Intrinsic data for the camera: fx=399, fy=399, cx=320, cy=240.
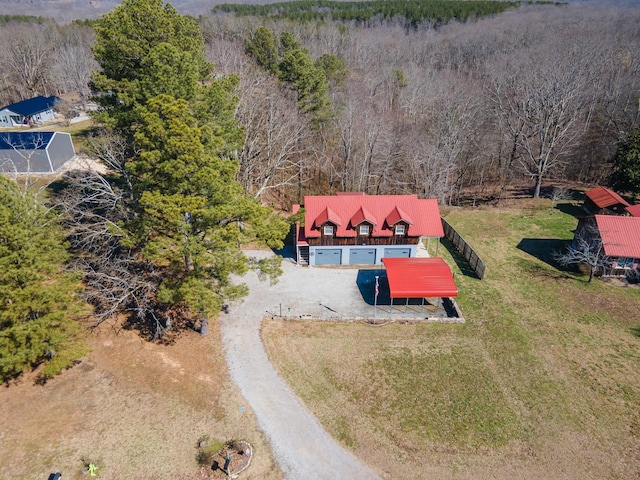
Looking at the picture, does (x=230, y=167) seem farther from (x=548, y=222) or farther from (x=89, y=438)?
(x=548, y=222)

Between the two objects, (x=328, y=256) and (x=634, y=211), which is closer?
(x=328, y=256)

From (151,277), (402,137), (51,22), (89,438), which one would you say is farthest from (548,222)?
(51,22)

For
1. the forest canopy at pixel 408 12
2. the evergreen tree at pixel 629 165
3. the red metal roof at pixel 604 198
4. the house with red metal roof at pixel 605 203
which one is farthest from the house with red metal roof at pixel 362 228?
the forest canopy at pixel 408 12

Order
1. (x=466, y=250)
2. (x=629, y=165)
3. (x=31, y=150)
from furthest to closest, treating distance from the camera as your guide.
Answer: (x=629, y=165)
(x=31, y=150)
(x=466, y=250)

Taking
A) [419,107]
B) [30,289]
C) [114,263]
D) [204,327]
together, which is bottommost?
[204,327]

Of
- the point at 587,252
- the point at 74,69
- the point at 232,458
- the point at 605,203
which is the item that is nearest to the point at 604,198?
the point at 605,203

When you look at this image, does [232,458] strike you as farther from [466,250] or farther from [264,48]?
[264,48]

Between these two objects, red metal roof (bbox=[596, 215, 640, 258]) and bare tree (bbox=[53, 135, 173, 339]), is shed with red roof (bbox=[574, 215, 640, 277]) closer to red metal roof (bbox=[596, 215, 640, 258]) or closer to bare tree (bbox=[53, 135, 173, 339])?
red metal roof (bbox=[596, 215, 640, 258])
